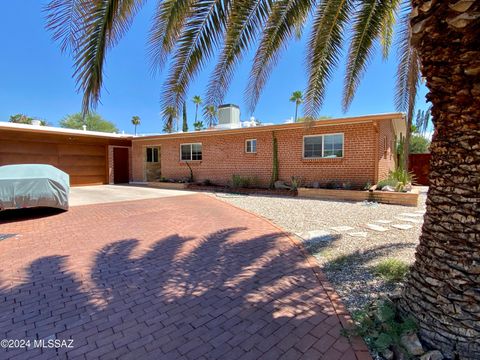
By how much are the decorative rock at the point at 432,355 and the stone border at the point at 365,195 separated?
8660 mm

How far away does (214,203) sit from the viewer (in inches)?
403

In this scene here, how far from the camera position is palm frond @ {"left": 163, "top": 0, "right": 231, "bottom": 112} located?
3855 millimetres

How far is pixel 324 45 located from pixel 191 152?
1256 cm

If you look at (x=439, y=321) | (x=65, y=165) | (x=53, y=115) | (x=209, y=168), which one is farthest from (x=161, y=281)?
(x=53, y=115)

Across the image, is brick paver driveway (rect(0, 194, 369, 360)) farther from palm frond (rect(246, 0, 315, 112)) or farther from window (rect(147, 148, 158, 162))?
window (rect(147, 148, 158, 162))

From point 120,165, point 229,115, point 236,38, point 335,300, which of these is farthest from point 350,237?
point 120,165

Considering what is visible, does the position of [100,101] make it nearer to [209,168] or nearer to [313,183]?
[313,183]

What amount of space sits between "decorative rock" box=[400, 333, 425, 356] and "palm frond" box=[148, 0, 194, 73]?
14.6 feet

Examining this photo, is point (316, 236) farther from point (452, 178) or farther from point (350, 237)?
point (452, 178)

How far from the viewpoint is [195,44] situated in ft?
13.4

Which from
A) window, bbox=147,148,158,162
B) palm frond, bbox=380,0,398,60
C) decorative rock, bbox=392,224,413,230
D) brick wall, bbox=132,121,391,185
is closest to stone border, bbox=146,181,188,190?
brick wall, bbox=132,121,391,185

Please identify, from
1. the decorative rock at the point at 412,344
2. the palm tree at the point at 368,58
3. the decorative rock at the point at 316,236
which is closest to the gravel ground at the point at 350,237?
the decorative rock at the point at 316,236

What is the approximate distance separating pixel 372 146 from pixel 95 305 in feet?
35.8

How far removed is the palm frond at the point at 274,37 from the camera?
4.52 m
